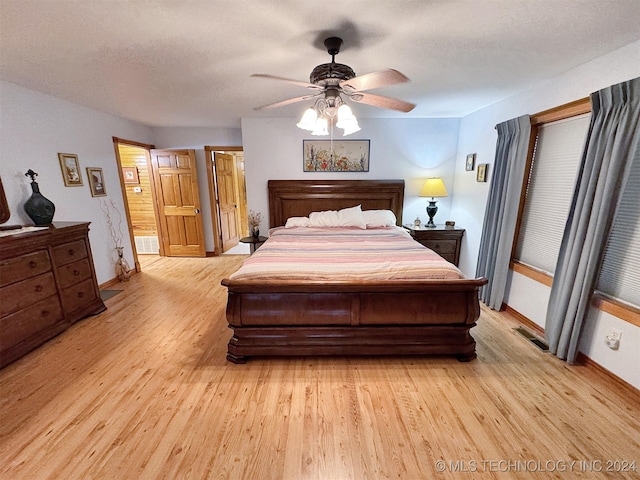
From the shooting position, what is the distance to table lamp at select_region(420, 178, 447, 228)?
3.95m

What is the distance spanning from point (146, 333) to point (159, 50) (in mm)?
2432

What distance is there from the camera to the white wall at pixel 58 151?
8.54 feet

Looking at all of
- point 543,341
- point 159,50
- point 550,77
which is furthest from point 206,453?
point 550,77

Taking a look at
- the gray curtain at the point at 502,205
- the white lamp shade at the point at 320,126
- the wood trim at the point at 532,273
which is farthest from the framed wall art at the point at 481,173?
the white lamp shade at the point at 320,126

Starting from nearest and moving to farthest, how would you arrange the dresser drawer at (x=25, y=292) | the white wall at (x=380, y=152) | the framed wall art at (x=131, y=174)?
the dresser drawer at (x=25, y=292) → the white wall at (x=380, y=152) → the framed wall art at (x=131, y=174)

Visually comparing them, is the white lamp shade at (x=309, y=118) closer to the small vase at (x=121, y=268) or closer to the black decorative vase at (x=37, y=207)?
the black decorative vase at (x=37, y=207)

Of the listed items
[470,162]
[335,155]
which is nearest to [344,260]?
[335,155]

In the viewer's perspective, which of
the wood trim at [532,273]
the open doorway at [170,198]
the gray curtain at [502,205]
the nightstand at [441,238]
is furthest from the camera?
the open doorway at [170,198]

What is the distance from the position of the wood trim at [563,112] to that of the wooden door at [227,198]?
4.72 m

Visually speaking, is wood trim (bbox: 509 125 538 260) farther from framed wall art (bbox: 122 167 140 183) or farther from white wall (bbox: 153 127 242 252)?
framed wall art (bbox: 122 167 140 183)

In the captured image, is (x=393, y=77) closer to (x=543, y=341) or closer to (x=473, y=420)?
(x=473, y=420)

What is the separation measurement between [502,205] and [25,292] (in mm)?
4566

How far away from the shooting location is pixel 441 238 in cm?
394

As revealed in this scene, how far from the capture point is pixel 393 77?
1.53 m
